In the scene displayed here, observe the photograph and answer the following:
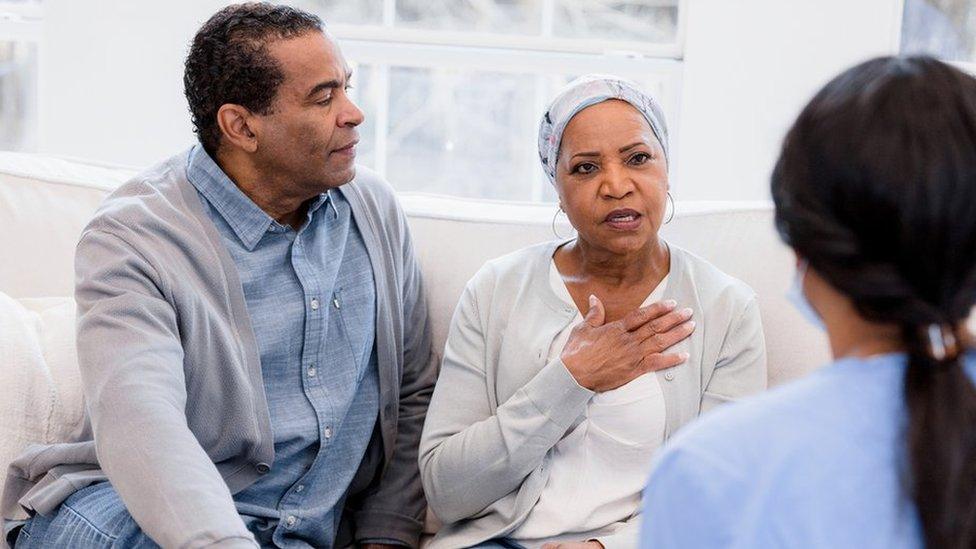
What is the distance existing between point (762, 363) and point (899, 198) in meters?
1.08

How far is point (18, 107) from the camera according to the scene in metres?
3.23

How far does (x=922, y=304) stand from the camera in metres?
0.82

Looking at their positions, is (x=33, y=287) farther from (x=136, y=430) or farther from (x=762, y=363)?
(x=762, y=363)

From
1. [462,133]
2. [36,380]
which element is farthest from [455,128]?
[36,380]

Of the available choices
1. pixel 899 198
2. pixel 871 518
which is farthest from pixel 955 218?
pixel 871 518

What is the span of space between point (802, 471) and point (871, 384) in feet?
0.26

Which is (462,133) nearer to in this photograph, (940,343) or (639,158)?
(639,158)

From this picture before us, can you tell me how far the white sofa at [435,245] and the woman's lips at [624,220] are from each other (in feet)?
0.82

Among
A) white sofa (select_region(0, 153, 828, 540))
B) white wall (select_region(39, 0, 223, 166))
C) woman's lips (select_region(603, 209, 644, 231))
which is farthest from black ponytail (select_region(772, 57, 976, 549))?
white wall (select_region(39, 0, 223, 166))

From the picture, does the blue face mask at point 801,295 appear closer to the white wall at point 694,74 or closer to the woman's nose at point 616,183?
the woman's nose at point 616,183

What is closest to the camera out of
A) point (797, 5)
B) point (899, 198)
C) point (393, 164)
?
point (899, 198)

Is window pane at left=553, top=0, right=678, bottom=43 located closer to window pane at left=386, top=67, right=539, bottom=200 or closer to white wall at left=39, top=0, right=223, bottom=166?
window pane at left=386, top=67, right=539, bottom=200

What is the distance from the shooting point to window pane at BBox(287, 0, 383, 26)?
10.0ft

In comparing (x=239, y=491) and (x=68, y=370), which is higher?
(x=68, y=370)
